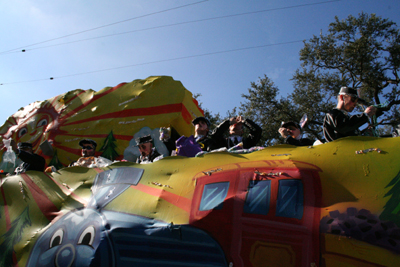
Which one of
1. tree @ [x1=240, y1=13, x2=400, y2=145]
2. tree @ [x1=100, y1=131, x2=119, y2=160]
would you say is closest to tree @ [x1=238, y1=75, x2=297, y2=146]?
tree @ [x1=240, y1=13, x2=400, y2=145]

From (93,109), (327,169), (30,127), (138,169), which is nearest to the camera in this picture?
(327,169)

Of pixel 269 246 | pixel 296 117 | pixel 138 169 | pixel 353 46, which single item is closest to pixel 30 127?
pixel 138 169

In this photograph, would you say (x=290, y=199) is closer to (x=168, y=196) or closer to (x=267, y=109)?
(x=168, y=196)

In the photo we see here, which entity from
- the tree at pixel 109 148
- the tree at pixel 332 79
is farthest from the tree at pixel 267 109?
the tree at pixel 109 148

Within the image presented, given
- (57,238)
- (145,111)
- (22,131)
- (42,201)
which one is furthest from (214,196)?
(22,131)

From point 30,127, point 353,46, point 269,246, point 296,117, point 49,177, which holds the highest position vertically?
point 353,46

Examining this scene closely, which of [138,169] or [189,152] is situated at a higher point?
[189,152]

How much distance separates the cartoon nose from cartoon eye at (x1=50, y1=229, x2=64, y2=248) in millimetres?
98

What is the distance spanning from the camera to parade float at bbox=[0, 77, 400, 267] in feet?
5.41

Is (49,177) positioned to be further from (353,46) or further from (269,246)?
(353,46)

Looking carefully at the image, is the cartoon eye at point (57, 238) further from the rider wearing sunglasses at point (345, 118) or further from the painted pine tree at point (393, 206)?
the rider wearing sunglasses at point (345, 118)

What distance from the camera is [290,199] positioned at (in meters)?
1.86

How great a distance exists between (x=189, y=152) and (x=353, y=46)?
994 cm

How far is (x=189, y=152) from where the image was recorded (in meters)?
3.70
